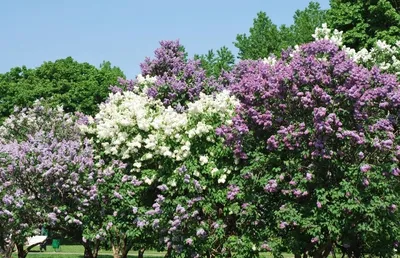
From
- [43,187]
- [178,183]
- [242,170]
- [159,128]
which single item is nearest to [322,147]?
[242,170]

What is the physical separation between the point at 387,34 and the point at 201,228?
17811 millimetres

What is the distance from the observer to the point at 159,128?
15.3 meters

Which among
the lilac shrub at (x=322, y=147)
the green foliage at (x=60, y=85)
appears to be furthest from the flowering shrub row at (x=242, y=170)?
the green foliage at (x=60, y=85)


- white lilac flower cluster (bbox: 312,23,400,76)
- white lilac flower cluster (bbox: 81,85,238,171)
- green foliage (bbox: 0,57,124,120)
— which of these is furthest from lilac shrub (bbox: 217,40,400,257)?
green foliage (bbox: 0,57,124,120)

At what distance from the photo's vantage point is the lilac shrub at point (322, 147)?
41.5 ft

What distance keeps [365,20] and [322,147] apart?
63.0 ft

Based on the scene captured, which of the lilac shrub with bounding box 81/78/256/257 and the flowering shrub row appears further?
the lilac shrub with bounding box 81/78/256/257

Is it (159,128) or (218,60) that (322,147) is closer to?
(159,128)

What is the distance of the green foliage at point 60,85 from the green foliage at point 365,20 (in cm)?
2099

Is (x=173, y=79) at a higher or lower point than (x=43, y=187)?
higher

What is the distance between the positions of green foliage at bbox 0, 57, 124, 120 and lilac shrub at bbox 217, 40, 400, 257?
31.5 metres

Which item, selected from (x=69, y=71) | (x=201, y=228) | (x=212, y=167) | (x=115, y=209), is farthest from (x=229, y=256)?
(x=69, y=71)

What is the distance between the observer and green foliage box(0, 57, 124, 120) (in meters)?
45.4

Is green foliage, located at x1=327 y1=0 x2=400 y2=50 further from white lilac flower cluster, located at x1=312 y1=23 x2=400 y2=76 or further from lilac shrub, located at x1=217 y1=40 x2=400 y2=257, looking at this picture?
lilac shrub, located at x1=217 y1=40 x2=400 y2=257
